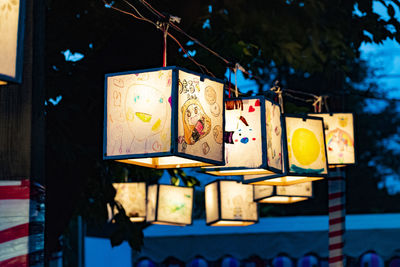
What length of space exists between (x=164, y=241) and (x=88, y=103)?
489 cm

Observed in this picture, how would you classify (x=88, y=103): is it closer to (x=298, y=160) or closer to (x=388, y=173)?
(x=298, y=160)

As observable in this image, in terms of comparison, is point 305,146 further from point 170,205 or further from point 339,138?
point 170,205

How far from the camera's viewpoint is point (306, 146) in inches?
260

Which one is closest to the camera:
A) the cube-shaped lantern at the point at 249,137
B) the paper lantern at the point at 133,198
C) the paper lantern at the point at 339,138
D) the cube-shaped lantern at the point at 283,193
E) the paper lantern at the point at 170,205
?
the cube-shaped lantern at the point at 249,137

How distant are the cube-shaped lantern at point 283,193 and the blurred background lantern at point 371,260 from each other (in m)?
3.12

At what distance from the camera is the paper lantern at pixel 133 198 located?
1057 centimetres

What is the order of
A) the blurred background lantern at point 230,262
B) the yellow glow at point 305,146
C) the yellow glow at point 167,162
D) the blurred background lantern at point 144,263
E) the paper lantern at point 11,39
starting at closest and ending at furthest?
the paper lantern at point 11,39 < the yellow glow at point 167,162 < the yellow glow at point 305,146 < the blurred background lantern at point 230,262 < the blurred background lantern at point 144,263

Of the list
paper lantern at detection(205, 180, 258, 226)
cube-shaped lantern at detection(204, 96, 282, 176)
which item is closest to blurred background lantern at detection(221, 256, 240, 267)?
paper lantern at detection(205, 180, 258, 226)

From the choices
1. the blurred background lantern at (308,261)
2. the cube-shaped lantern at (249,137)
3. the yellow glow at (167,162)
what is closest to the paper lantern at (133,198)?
the blurred background lantern at (308,261)

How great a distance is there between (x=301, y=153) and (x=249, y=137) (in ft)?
3.02

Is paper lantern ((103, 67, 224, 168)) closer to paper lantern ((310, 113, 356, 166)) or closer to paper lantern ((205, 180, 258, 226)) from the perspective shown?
paper lantern ((310, 113, 356, 166))

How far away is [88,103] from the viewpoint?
8109 millimetres

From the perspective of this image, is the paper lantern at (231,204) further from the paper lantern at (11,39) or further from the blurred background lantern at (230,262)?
the paper lantern at (11,39)

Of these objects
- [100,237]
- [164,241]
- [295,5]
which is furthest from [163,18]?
[100,237]
